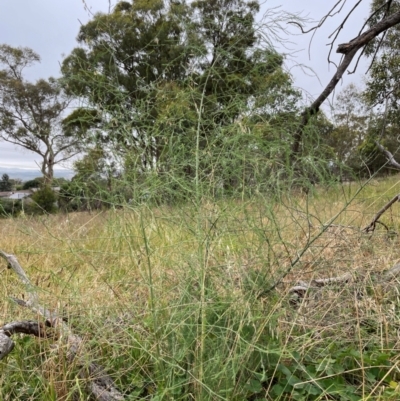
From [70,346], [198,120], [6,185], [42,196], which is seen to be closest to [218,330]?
[70,346]

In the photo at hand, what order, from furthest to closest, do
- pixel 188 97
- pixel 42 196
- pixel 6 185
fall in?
pixel 42 196 → pixel 6 185 → pixel 188 97

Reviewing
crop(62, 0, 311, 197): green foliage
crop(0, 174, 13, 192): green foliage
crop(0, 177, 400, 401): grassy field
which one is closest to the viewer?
crop(0, 177, 400, 401): grassy field

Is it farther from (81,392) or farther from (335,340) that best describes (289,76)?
(81,392)

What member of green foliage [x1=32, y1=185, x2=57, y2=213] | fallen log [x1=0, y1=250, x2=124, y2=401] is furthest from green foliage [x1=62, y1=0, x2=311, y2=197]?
fallen log [x1=0, y1=250, x2=124, y2=401]

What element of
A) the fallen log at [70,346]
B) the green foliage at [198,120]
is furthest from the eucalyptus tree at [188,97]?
the fallen log at [70,346]

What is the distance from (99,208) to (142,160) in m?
0.53

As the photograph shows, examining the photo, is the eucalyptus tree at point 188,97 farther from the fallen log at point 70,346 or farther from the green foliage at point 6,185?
the green foliage at point 6,185

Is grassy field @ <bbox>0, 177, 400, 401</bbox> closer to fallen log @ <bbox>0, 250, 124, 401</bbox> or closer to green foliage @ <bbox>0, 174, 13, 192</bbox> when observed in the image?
fallen log @ <bbox>0, 250, 124, 401</bbox>

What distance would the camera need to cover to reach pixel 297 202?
5.01 feet

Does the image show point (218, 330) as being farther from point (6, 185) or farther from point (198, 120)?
point (6, 185)

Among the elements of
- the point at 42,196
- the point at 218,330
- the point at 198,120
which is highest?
the point at 198,120

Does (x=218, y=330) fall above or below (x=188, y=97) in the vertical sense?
below

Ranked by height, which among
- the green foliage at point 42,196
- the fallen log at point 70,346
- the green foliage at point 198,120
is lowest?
the fallen log at point 70,346

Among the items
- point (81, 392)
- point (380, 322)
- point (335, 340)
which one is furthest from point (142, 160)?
point (380, 322)
